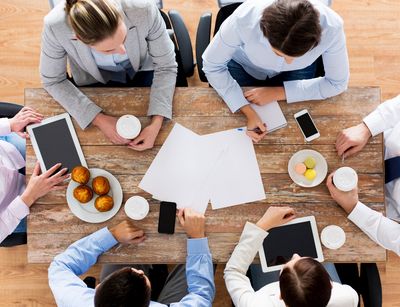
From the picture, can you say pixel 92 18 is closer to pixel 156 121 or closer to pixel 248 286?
pixel 156 121

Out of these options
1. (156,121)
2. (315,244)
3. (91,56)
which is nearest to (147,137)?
(156,121)

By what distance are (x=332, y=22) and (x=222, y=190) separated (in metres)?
0.73

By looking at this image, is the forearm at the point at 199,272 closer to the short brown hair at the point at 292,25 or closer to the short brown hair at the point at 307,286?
the short brown hair at the point at 307,286

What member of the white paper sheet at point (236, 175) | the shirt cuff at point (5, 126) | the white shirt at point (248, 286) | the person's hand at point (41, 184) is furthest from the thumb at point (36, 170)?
the white shirt at point (248, 286)

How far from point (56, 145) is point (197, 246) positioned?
0.67 meters

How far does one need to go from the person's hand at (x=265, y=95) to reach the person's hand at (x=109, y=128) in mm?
519

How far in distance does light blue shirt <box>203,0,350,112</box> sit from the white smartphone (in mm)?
69

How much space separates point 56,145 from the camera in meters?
1.87

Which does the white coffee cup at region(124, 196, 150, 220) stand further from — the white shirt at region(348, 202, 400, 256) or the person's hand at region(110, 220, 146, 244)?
the white shirt at region(348, 202, 400, 256)

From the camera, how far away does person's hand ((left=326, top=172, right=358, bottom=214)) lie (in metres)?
1.79

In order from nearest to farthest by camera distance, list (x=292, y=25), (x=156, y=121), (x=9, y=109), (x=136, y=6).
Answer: (x=292, y=25) < (x=136, y=6) < (x=156, y=121) < (x=9, y=109)

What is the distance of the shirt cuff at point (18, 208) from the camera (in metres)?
1.82

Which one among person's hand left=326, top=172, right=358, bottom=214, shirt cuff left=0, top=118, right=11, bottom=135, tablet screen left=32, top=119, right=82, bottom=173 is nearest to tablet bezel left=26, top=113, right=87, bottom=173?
tablet screen left=32, top=119, right=82, bottom=173

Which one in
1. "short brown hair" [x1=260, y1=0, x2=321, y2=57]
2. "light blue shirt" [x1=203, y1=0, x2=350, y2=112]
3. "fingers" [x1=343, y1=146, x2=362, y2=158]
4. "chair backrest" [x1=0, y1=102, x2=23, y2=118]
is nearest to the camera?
"short brown hair" [x1=260, y1=0, x2=321, y2=57]
